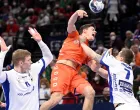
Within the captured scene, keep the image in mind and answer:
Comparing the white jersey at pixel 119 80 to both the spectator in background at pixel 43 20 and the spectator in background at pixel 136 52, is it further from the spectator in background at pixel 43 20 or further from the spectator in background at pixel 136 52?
the spectator in background at pixel 43 20

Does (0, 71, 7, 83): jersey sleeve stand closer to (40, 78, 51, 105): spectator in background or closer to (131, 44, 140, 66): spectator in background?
(40, 78, 51, 105): spectator in background

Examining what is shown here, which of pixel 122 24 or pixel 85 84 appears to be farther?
pixel 122 24

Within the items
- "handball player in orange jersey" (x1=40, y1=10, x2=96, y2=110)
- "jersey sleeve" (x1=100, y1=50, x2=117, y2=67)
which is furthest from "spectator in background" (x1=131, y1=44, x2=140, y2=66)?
"jersey sleeve" (x1=100, y1=50, x2=117, y2=67)

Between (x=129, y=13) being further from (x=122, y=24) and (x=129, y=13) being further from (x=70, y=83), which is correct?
(x=70, y=83)

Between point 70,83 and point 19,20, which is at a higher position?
point 19,20

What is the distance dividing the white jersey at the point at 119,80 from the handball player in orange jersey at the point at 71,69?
122cm

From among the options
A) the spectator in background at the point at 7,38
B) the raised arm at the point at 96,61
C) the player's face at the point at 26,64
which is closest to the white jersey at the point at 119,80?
the raised arm at the point at 96,61

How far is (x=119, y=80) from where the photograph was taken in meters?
7.91

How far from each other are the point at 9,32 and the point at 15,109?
1123 centimetres

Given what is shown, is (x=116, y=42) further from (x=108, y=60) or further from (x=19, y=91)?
(x=19, y=91)

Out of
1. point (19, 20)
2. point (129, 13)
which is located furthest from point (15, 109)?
point (19, 20)

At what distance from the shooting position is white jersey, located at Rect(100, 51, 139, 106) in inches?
310

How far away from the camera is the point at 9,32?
18734 mm

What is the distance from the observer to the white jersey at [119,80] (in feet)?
25.8
